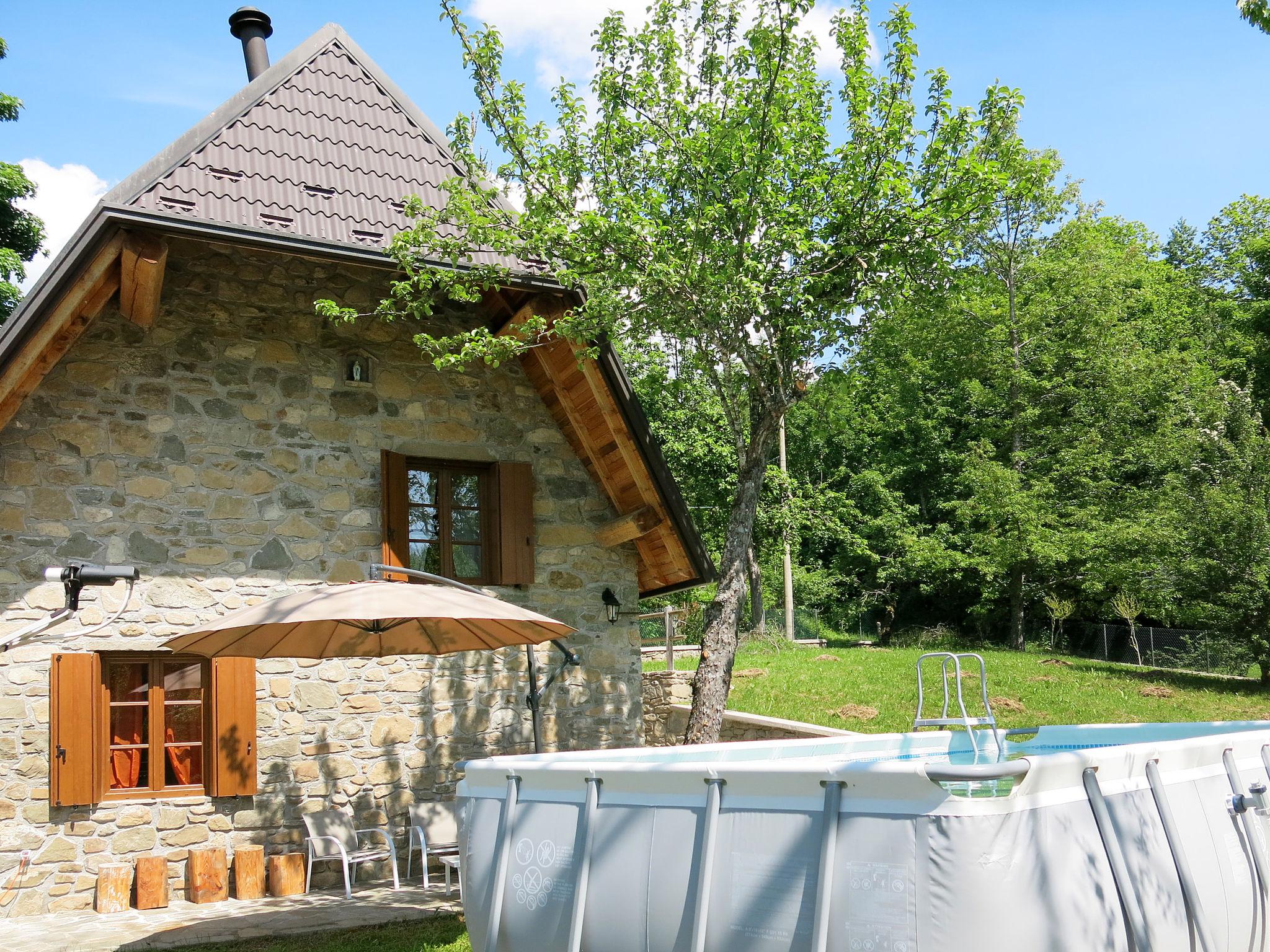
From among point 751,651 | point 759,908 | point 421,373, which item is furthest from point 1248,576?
point 759,908

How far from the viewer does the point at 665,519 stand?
870 centimetres

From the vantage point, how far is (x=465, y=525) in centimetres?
883

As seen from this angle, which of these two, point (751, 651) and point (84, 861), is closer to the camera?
point (84, 861)

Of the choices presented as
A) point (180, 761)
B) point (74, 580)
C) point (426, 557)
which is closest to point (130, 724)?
point (180, 761)

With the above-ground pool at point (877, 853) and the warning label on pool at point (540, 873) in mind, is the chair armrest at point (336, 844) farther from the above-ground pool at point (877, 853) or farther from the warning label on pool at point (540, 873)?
the warning label on pool at point (540, 873)

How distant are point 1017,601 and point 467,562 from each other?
664 inches

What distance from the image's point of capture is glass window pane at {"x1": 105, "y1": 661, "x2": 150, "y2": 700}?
24.1 ft

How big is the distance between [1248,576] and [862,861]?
1433 cm

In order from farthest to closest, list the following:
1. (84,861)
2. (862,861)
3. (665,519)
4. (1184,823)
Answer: (665,519)
(84,861)
(1184,823)
(862,861)

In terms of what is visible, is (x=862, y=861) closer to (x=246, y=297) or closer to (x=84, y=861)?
(x=84, y=861)

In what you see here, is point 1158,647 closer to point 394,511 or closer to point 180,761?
point 394,511

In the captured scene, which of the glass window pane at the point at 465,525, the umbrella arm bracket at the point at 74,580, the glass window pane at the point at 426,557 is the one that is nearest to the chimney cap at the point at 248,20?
the glass window pane at the point at 465,525

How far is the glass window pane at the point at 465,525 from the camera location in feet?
28.7

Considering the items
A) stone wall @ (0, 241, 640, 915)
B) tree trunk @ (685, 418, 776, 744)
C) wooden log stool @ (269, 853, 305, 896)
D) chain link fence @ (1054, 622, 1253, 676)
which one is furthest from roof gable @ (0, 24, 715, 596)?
chain link fence @ (1054, 622, 1253, 676)
